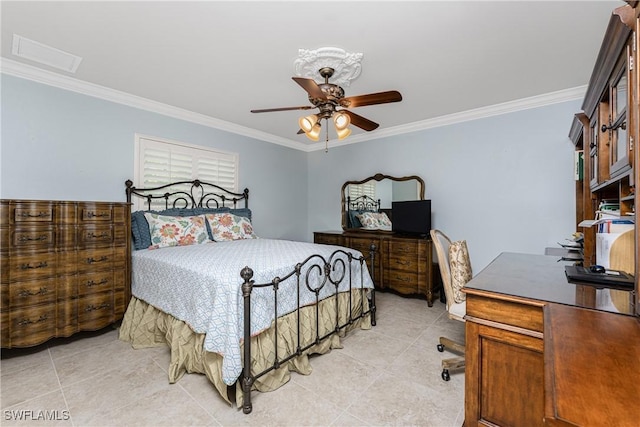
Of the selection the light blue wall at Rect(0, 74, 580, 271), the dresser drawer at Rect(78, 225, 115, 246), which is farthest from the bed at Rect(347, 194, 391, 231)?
the dresser drawer at Rect(78, 225, 115, 246)

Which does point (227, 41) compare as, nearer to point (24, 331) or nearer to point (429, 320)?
point (24, 331)

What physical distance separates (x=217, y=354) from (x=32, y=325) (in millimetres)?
1694

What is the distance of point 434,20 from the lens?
1906 millimetres

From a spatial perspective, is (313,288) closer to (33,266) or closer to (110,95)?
(33,266)

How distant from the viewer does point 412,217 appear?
157 inches

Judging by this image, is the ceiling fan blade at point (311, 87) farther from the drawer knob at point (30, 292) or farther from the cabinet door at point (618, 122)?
the drawer knob at point (30, 292)

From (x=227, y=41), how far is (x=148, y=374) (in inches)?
100

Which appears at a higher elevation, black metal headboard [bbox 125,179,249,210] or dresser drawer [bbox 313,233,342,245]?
black metal headboard [bbox 125,179,249,210]

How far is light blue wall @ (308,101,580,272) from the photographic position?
3.13 metres

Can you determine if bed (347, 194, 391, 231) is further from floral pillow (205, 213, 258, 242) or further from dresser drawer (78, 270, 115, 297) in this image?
dresser drawer (78, 270, 115, 297)

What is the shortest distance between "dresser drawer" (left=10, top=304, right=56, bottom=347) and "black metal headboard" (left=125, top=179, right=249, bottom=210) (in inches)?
50.6

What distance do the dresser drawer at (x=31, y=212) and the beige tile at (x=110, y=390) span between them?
1324 mm

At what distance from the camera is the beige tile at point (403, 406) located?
5.49 feet

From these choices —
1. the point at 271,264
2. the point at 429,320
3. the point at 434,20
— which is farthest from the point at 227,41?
the point at 429,320
